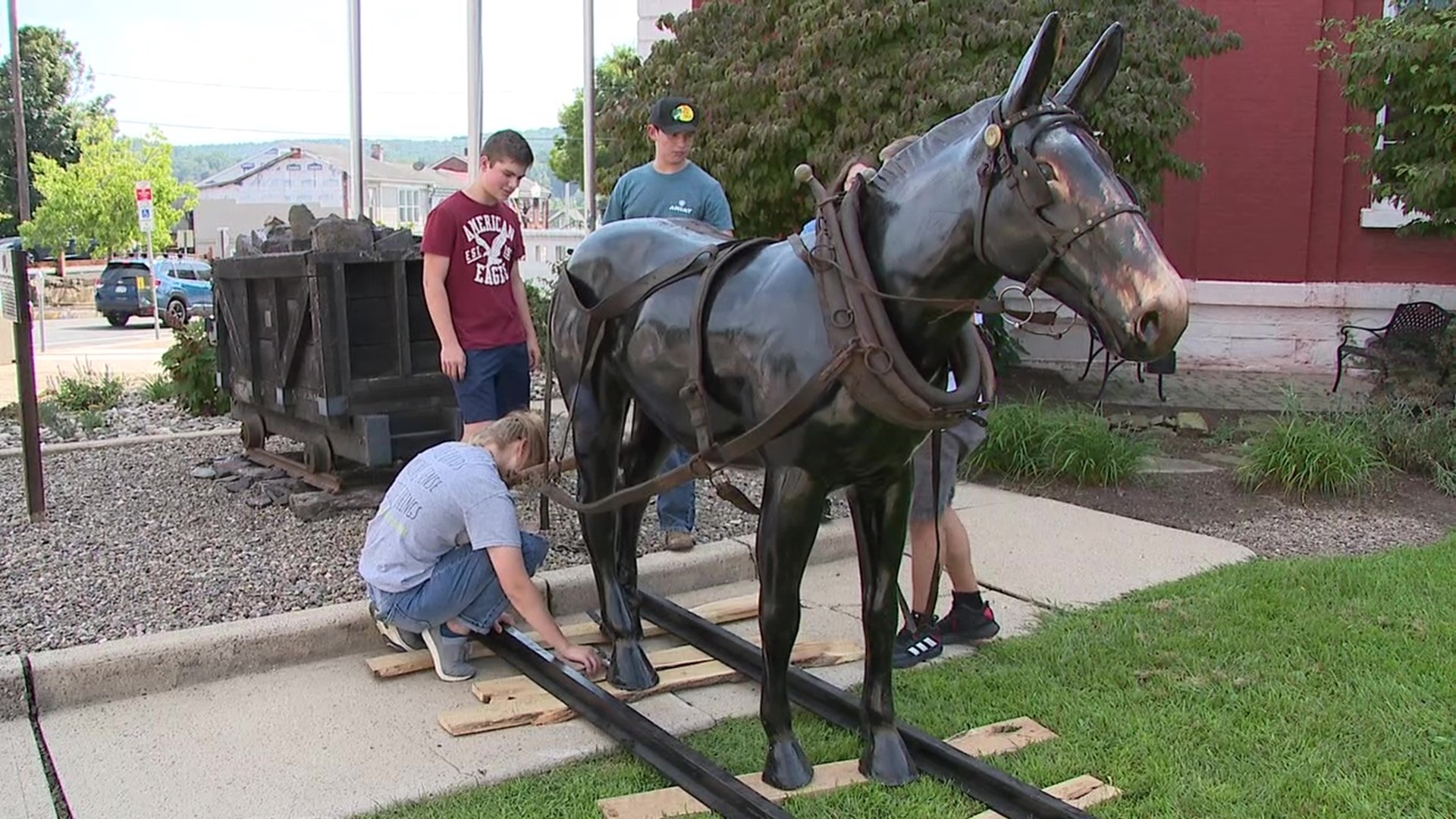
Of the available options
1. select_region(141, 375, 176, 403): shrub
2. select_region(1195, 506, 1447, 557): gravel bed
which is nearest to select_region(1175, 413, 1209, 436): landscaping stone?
select_region(1195, 506, 1447, 557): gravel bed

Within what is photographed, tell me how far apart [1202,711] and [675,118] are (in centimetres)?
328

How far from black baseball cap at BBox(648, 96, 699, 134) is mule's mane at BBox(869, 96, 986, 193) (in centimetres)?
223

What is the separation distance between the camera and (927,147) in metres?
3.13

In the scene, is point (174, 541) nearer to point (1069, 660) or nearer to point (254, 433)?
point (254, 433)

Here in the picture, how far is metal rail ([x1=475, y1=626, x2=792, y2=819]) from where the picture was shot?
10.8 ft

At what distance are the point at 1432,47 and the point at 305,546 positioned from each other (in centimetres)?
798

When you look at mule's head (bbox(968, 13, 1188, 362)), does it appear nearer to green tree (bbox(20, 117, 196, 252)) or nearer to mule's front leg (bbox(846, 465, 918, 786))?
mule's front leg (bbox(846, 465, 918, 786))

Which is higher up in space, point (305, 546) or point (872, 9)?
point (872, 9)

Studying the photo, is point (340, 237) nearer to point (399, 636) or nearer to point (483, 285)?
point (483, 285)

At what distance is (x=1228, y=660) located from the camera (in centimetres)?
454

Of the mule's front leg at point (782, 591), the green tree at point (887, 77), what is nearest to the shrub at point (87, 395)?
the green tree at point (887, 77)

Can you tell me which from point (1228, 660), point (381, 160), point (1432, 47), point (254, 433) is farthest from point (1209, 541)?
point (381, 160)

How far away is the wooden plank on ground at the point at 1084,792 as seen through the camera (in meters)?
3.42

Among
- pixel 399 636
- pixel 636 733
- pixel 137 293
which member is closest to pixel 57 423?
pixel 399 636
